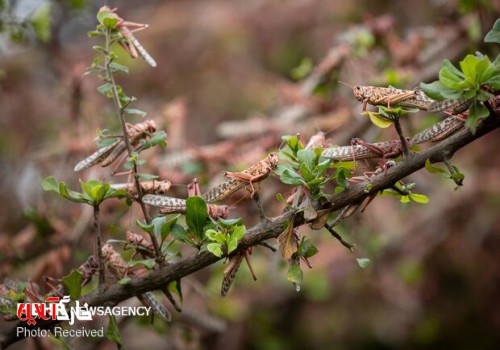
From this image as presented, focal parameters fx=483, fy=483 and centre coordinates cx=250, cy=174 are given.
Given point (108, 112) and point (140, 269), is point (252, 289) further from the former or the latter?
point (140, 269)

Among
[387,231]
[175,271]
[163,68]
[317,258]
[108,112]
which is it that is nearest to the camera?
[175,271]

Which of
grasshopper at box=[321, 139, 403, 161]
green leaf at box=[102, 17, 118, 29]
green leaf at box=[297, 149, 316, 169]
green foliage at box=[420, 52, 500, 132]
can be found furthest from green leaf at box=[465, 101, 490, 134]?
green leaf at box=[102, 17, 118, 29]

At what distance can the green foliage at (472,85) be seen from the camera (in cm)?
66

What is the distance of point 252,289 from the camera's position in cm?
239

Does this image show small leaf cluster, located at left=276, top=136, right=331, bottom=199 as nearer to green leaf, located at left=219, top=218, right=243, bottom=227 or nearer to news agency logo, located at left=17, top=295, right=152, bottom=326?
green leaf, located at left=219, top=218, right=243, bottom=227

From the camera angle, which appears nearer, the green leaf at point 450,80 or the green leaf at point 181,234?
the green leaf at point 450,80

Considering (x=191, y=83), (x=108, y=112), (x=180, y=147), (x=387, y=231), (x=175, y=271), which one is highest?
(x=191, y=83)

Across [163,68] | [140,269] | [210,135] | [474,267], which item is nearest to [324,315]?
[474,267]

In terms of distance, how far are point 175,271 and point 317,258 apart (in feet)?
6.51

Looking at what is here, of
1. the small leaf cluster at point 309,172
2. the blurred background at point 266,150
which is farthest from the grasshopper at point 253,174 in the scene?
the blurred background at point 266,150

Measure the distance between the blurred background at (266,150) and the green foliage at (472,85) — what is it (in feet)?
1.02

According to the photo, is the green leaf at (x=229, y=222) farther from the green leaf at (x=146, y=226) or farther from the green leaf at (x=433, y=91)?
the green leaf at (x=433, y=91)

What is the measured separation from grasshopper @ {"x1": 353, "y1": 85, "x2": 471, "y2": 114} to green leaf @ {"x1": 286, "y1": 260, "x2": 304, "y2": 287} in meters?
0.28

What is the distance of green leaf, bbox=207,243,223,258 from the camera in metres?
0.71
